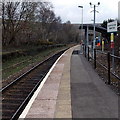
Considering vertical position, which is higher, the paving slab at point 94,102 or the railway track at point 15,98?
the paving slab at point 94,102

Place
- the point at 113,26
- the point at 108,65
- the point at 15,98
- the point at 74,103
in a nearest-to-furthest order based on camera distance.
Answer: the point at 74,103 → the point at 15,98 → the point at 108,65 → the point at 113,26

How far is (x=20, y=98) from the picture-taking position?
969cm

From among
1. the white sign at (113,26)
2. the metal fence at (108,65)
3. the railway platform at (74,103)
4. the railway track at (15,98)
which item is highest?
the white sign at (113,26)

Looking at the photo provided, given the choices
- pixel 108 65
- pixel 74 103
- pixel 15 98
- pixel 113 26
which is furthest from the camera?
pixel 113 26

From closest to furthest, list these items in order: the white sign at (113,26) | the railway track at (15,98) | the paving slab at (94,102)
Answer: the paving slab at (94,102) < the railway track at (15,98) < the white sign at (113,26)

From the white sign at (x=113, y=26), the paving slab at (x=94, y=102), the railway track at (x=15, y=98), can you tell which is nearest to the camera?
the paving slab at (x=94, y=102)

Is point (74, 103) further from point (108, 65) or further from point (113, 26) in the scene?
point (113, 26)

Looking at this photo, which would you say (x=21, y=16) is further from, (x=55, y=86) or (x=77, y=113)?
(x=77, y=113)

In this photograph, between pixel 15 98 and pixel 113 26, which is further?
pixel 113 26

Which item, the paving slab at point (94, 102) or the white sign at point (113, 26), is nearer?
the paving slab at point (94, 102)

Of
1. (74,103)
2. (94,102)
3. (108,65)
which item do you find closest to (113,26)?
(108,65)

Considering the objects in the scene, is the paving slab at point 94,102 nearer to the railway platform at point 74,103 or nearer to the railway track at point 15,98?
the railway platform at point 74,103

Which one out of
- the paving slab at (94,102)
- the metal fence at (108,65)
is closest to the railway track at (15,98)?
the paving slab at (94,102)

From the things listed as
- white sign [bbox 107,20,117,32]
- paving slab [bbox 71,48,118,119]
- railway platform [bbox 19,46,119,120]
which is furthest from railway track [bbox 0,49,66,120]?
white sign [bbox 107,20,117,32]
